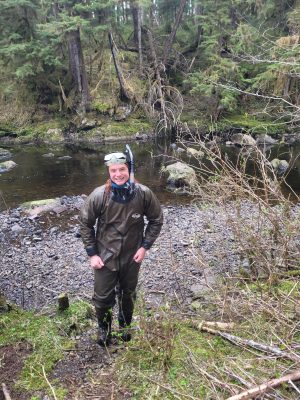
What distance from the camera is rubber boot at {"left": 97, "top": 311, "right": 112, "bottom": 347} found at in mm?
4188

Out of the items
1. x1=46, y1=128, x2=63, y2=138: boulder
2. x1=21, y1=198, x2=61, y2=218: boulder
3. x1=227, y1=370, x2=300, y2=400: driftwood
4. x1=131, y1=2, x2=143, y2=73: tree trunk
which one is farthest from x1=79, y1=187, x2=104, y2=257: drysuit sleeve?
x1=131, y1=2, x2=143, y2=73: tree trunk

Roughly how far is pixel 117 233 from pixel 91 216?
320 millimetres

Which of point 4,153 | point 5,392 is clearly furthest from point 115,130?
point 5,392

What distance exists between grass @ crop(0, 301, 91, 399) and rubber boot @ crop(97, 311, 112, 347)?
1.09ft

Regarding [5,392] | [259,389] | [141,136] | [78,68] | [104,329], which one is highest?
[259,389]

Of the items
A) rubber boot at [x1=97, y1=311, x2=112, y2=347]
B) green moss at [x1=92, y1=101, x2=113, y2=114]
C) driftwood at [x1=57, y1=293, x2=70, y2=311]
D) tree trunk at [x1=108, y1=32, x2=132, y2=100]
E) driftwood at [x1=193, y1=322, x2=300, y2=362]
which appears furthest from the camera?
green moss at [x1=92, y1=101, x2=113, y2=114]

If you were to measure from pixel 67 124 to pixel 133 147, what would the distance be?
17.0 feet

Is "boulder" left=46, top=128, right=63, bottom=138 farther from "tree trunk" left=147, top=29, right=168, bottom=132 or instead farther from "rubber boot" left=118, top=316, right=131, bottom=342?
"rubber boot" left=118, top=316, right=131, bottom=342

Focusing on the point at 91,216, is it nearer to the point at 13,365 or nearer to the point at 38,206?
the point at 13,365

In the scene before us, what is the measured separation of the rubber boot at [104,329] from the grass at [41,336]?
0.33 m

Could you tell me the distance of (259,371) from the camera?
10.1 feet

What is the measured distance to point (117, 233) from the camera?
3.88m

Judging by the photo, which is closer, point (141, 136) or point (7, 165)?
point (7, 165)

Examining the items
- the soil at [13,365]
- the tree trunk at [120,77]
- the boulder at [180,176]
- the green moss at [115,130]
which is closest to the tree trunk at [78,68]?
the green moss at [115,130]
